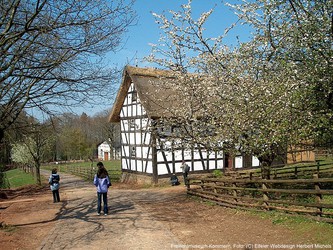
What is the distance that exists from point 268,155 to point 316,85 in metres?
3.46

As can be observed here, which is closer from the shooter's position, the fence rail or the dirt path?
the dirt path

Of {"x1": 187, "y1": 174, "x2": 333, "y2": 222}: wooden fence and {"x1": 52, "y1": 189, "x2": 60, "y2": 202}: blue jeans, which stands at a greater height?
{"x1": 187, "y1": 174, "x2": 333, "y2": 222}: wooden fence

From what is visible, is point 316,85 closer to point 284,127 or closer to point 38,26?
point 284,127

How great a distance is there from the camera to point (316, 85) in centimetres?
800

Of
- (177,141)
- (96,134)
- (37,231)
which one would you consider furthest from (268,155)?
(96,134)

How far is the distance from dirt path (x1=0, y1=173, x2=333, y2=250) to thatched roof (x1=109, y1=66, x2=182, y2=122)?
549 cm

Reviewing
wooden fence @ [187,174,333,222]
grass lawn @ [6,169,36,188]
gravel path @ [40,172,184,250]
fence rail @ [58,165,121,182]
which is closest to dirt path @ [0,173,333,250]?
gravel path @ [40,172,184,250]

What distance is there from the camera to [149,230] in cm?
830

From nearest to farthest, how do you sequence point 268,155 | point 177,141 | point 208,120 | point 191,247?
point 191,247 < point 268,155 < point 208,120 < point 177,141

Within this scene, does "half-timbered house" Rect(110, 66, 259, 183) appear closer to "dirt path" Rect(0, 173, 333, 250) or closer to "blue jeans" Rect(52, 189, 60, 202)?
"blue jeans" Rect(52, 189, 60, 202)

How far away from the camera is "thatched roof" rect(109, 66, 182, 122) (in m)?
15.8

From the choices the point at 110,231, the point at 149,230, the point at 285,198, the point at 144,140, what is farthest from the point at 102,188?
the point at 144,140

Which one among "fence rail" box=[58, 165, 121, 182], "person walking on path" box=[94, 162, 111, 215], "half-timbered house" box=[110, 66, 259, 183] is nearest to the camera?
"person walking on path" box=[94, 162, 111, 215]

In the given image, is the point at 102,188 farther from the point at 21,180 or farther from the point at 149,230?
the point at 21,180
